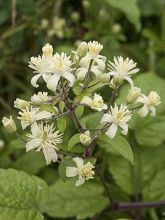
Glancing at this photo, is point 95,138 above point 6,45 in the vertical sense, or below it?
above

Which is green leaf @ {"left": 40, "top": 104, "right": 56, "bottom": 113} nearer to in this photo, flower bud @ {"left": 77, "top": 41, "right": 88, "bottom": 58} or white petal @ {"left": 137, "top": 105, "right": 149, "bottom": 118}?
flower bud @ {"left": 77, "top": 41, "right": 88, "bottom": 58}

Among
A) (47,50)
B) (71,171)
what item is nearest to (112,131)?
(71,171)

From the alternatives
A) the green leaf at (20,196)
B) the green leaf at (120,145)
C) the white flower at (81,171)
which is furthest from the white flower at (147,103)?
the green leaf at (20,196)

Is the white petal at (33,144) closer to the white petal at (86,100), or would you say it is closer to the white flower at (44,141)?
the white flower at (44,141)

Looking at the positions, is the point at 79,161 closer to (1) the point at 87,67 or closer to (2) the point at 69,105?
(2) the point at 69,105

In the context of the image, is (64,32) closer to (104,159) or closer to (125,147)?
(104,159)

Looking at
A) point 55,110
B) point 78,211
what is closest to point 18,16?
point 78,211

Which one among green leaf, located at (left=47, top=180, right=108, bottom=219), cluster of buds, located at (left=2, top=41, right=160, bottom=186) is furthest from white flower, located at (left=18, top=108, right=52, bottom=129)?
green leaf, located at (left=47, top=180, right=108, bottom=219)
